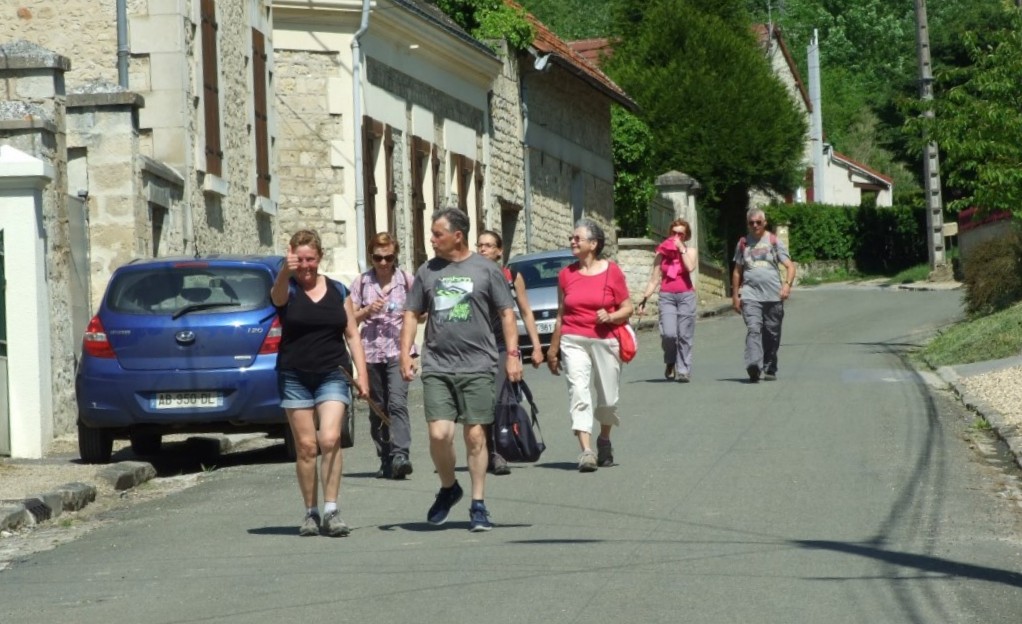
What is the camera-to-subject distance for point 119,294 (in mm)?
14477

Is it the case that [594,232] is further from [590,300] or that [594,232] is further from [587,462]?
[587,462]

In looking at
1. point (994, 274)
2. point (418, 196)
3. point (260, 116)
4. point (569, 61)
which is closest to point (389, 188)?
point (418, 196)

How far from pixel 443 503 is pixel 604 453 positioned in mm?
3030

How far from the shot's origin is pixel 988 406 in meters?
16.5

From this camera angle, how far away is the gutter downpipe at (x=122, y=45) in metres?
21.0

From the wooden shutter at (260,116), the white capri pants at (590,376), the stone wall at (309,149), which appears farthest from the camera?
the stone wall at (309,149)

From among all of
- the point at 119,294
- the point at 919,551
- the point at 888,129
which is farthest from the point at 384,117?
the point at 888,129

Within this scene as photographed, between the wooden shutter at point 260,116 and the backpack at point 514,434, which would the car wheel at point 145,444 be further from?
the wooden shutter at point 260,116

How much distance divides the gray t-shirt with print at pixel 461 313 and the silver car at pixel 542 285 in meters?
15.6

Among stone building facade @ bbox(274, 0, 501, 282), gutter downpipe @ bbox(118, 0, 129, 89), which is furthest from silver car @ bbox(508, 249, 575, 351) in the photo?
gutter downpipe @ bbox(118, 0, 129, 89)

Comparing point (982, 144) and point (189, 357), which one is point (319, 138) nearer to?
point (982, 144)

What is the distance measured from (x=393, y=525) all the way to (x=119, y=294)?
489cm

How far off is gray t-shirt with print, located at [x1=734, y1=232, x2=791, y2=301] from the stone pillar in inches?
293

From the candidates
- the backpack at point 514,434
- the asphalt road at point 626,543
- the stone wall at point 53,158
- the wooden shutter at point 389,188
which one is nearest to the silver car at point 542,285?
the wooden shutter at point 389,188
